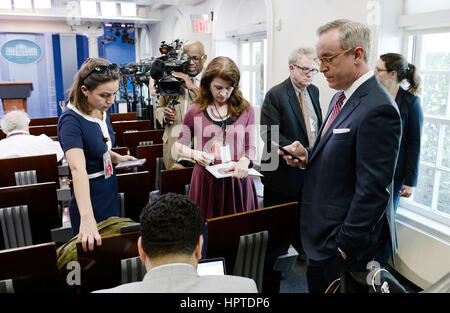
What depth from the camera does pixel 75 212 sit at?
6.39ft

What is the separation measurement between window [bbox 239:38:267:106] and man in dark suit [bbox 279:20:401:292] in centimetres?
472

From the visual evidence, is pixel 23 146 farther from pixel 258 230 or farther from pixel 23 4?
pixel 23 4

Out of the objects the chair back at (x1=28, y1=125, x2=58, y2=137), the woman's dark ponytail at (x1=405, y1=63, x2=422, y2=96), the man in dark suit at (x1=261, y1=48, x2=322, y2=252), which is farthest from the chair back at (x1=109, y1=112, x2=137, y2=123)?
the woman's dark ponytail at (x1=405, y1=63, x2=422, y2=96)

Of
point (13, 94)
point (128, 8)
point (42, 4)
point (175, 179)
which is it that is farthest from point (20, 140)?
point (128, 8)

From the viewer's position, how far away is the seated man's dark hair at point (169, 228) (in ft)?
3.09

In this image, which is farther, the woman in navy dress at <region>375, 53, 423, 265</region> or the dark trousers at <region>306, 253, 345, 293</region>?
the woman in navy dress at <region>375, 53, 423, 265</region>

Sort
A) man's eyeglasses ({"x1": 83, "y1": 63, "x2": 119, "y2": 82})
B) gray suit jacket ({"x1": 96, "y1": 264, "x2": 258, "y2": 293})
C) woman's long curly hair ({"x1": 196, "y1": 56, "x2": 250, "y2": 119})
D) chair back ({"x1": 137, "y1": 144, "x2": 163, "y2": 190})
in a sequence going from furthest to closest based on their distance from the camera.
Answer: chair back ({"x1": 137, "y1": 144, "x2": 163, "y2": 190}) < woman's long curly hair ({"x1": 196, "y1": 56, "x2": 250, "y2": 119}) < man's eyeglasses ({"x1": 83, "y1": 63, "x2": 119, "y2": 82}) < gray suit jacket ({"x1": 96, "y1": 264, "x2": 258, "y2": 293})

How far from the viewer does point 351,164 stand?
1.40 metres

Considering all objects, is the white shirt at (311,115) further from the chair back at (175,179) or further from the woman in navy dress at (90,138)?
the woman in navy dress at (90,138)

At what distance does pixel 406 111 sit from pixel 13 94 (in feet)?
27.5

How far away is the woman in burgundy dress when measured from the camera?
2092 millimetres

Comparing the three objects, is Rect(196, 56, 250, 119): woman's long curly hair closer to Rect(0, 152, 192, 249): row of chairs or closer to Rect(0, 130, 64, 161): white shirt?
Rect(0, 152, 192, 249): row of chairs

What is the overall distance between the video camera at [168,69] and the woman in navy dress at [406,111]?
4.96 feet
